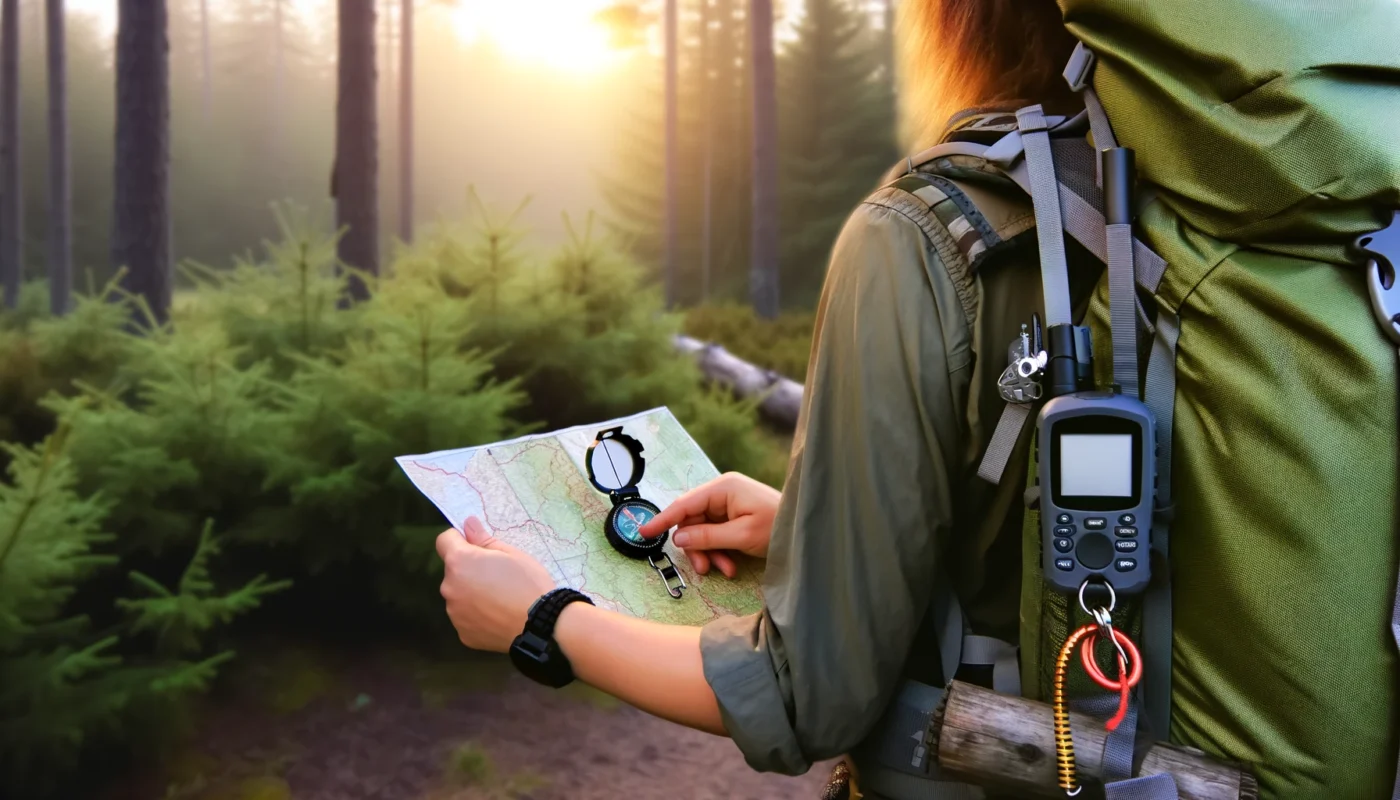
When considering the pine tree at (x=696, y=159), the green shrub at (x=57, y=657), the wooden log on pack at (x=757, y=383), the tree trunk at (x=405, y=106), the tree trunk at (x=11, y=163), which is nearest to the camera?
the green shrub at (x=57, y=657)

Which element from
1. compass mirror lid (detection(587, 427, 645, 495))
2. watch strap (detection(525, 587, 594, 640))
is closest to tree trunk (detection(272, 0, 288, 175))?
compass mirror lid (detection(587, 427, 645, 495))

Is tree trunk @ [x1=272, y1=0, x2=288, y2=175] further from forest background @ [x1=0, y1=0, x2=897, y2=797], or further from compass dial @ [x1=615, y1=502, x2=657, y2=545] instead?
compass dial @ [x1=615, y1=502, x2=657, y2=545]

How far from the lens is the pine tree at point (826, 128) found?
74.8ft

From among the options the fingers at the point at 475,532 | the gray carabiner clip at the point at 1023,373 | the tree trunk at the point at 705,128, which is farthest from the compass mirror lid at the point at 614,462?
the tree trunk at the point at 705,128

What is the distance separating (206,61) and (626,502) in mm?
50312

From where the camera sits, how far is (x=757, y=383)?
9188 mm

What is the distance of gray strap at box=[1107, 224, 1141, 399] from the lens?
871 millimetres

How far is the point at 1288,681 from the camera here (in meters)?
0.84

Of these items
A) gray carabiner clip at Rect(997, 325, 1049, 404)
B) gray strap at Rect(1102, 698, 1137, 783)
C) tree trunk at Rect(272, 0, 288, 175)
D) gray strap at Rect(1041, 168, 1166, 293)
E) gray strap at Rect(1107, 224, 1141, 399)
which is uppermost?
tree trunk at Rect(272, 0, 288, 175)

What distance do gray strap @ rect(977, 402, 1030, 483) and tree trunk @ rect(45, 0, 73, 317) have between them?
46.4 ft

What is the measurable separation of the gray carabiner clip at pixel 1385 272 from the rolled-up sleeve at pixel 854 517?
34 cm

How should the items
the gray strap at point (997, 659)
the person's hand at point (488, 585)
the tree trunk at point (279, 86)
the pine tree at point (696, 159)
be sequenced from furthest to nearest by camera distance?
the tree trunk at point (279, 86) < the pine tree at point (696, 159) < the person's hand at point (488, 585) < the gray strap at point (997, 659)

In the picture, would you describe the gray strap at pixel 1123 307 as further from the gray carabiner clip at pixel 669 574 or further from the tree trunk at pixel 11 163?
the tree trunk at pixel 11 163

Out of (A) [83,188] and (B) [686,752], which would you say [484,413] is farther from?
(A) [83,188]
